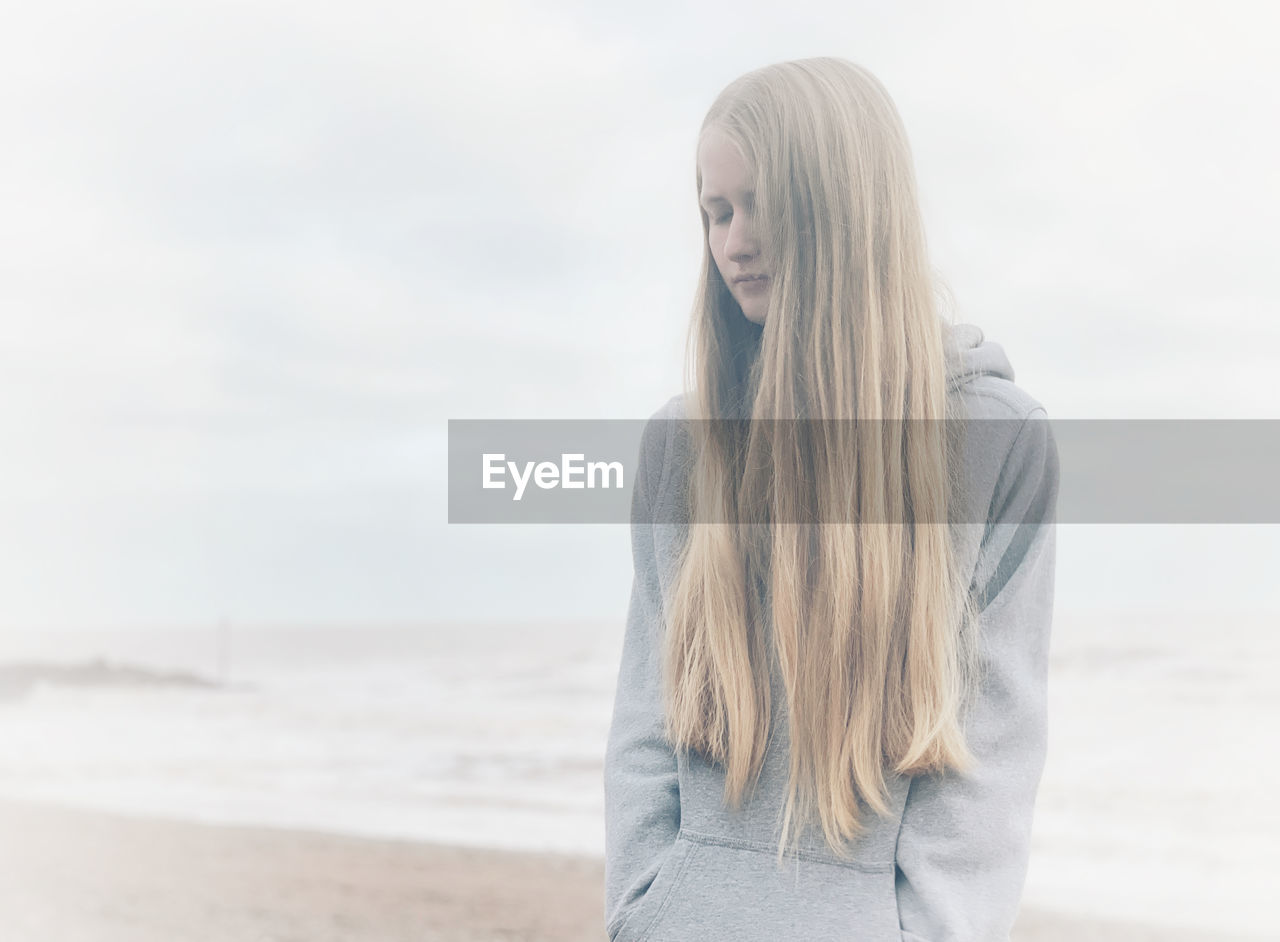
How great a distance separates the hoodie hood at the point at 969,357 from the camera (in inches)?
36.5

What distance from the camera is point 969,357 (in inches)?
36.9

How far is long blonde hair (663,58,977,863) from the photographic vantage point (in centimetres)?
87

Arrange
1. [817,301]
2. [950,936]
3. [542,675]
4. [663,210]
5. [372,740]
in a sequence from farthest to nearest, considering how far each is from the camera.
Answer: [663,210] < [542,675] < [372,740] < [817,301] < [950,936]

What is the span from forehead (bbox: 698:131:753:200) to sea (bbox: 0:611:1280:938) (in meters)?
4.98

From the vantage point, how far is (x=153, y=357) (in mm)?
12828

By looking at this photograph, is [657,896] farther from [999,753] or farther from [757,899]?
[999,753]

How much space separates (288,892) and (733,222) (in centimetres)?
442

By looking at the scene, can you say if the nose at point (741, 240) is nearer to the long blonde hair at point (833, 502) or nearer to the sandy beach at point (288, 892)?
the long blonde hair at point (833, 502)

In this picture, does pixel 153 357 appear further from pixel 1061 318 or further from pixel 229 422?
pixel 1061 318

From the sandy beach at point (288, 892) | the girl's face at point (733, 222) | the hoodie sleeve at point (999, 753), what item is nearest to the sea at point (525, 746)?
the sandy beach at point (288, 892)

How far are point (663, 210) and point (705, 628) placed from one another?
13372mm

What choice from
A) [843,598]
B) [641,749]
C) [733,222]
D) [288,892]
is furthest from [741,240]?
[288,892]

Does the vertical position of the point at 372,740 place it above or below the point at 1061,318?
below

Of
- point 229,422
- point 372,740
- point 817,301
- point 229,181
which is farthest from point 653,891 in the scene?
point 229,422
